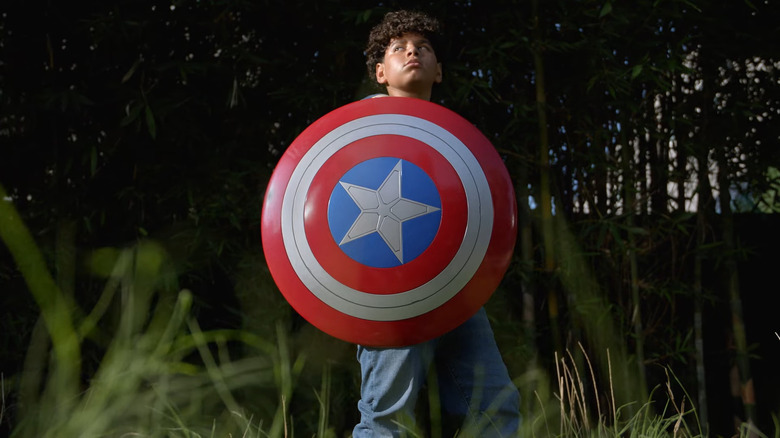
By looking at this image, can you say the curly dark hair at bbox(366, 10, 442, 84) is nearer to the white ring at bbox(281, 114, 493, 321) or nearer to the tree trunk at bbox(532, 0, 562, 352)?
the white ring at bbox(281, 114, 493, 321)

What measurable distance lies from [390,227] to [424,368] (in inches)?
14.0

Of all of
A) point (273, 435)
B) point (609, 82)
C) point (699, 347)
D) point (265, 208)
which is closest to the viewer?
point (273, 435)

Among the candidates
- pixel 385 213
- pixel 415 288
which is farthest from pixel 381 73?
pixel 415 288

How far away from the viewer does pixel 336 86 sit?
2.22 m

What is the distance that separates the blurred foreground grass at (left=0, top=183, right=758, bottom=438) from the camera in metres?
0.95

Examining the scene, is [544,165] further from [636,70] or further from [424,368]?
[424,368]

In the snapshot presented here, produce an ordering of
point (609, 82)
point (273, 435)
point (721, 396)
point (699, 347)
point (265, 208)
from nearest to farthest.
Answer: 1. point (273, 435)
2. point (265, 208)
3. point (609, 82)
4. point (699, 347)
5. point (721, 396)

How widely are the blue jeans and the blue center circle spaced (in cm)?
24

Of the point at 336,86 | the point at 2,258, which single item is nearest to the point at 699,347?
the point at 336,86

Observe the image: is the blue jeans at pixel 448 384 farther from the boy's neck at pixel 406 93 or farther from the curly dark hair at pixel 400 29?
the curly dark hair at pixel 400 29

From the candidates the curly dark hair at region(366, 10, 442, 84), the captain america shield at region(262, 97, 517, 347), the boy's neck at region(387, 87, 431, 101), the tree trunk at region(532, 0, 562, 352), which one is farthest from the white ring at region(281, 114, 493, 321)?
the tree trunk at region(532, 0, 562, 352)

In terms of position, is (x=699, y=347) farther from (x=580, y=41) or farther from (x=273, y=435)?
(x=273, y=435)

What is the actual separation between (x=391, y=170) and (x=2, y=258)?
1616mm

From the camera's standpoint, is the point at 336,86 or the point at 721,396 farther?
the point at 721,396
